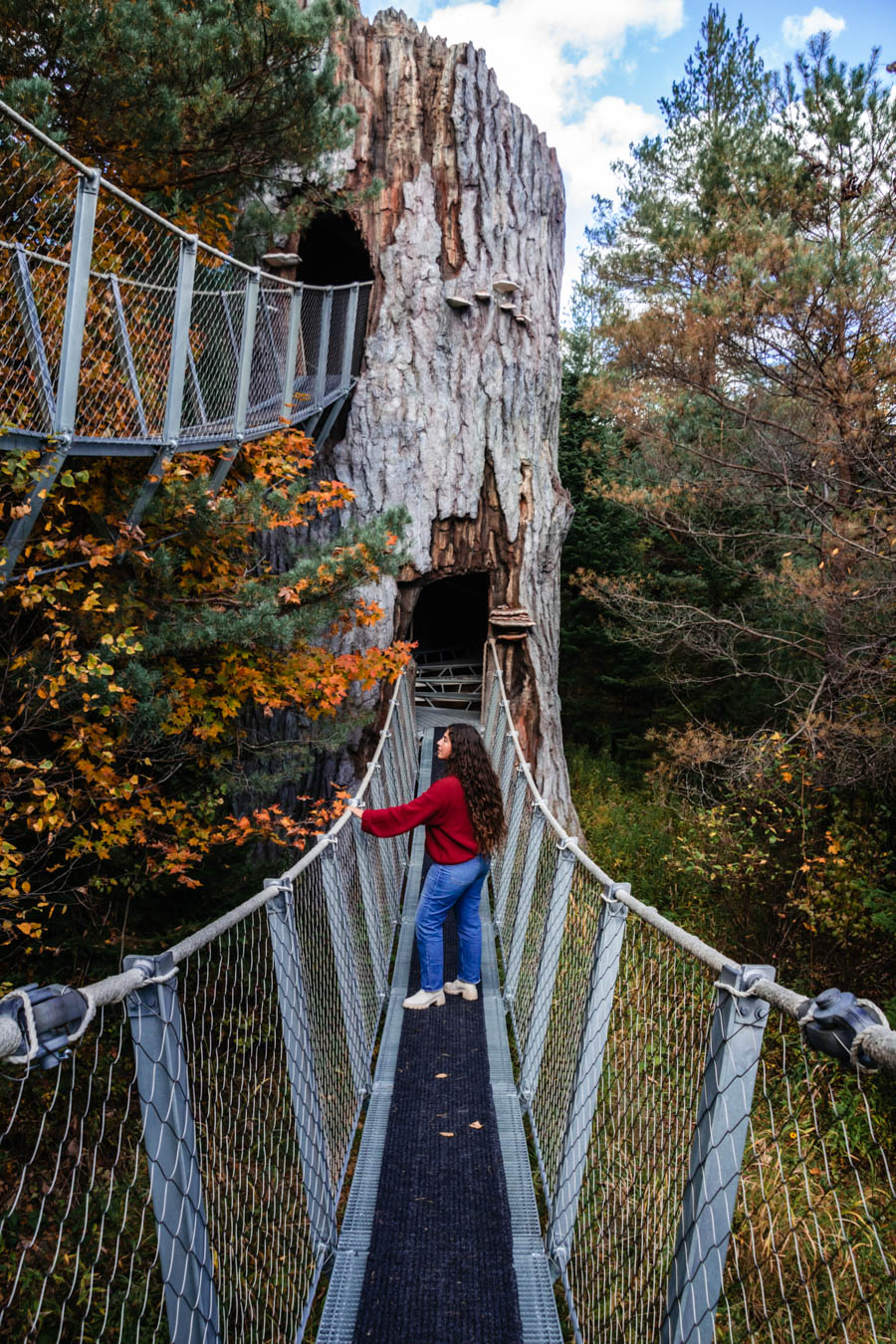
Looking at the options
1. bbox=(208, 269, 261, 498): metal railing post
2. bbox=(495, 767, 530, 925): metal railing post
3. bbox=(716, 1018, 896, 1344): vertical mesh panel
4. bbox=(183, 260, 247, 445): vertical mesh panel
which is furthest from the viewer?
bbox=(495, 767, 530, 925): metal railing post

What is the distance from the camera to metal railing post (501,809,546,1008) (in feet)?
11.8

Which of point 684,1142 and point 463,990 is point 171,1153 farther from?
point 684,1142

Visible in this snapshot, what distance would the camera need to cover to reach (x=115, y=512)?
13.1 feet

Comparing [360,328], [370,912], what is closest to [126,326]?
[370,912]

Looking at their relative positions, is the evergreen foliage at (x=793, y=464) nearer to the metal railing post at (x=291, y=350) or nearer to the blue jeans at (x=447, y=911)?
the blue jeans at (x=447, y=911)

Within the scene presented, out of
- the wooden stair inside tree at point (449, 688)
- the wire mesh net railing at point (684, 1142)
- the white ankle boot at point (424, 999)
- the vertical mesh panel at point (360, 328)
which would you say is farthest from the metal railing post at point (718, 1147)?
the wooden stair inside tree at point (449, 688)

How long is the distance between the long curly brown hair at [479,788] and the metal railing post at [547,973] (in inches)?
21.9

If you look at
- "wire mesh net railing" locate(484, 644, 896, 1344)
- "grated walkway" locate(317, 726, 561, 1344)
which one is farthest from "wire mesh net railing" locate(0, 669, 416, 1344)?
"wire mesh net railing" locate(484, 644, 896, 1344)

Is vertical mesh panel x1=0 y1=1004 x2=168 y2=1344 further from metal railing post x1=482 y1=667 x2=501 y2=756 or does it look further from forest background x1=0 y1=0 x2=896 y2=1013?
metal railing post x1=482 y1=667 x2=501 y2=756

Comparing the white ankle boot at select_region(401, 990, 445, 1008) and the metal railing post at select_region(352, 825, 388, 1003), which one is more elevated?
the metal railing post at select_region(352, 825, 388, 1003)

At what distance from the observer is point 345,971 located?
3125 mm

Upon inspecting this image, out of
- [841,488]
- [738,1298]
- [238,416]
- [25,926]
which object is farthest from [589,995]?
[841,488]

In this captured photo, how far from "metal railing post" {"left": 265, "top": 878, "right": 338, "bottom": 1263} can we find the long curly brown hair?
1.29 m

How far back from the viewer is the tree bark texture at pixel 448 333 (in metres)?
7.55
